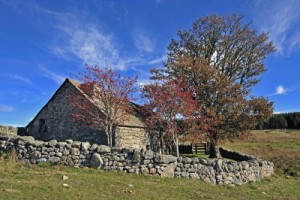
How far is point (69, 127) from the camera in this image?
24.2 meters

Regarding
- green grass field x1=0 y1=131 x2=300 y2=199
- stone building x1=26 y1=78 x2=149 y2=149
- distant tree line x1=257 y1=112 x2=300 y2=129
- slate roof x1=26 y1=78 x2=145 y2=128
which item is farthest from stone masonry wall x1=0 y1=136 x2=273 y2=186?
distant tree line x1=257 y1=112 x2=300 y2=129

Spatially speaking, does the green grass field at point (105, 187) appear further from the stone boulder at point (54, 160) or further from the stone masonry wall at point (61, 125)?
the stone masonry wall at point (61, 125)

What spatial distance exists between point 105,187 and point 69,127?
14459mm

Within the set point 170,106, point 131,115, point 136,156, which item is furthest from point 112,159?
point 131,115

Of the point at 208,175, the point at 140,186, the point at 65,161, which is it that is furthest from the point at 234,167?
the point at 65,161

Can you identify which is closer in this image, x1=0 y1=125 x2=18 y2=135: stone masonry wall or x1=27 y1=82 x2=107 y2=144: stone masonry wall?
x1=27 y1=82 x2=107 y2=144: stone masonry wall

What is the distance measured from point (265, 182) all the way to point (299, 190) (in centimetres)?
196

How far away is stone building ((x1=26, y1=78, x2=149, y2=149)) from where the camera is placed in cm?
2258

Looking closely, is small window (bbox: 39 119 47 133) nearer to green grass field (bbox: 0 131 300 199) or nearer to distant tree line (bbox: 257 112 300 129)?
green grass field (bbox: 0 131 300 199)

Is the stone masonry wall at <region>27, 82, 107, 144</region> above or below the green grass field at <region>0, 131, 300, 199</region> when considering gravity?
above

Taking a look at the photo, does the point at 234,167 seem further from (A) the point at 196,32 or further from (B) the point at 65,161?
(A) the point at 196,32

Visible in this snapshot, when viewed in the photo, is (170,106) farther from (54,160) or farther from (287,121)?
(287,121)

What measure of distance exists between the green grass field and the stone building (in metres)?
9.25

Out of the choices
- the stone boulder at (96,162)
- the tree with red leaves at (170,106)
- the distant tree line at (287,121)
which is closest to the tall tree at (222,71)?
the tree with red leaves at (170,106)
